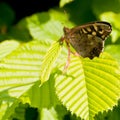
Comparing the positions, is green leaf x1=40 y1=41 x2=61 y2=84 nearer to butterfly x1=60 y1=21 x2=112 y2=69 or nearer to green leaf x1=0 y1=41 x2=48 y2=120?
butterfly x1=60 y1=21 x2=112 y2=69

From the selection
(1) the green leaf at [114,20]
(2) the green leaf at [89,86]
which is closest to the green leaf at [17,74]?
(2) the green leaf at [89,86]

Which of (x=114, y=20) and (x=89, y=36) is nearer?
(x=89, y=36)

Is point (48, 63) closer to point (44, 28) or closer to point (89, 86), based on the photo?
point (89, 86)

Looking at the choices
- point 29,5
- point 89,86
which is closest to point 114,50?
point 89,86

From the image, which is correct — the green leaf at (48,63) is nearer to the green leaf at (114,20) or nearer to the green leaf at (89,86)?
the green leaf at (89,86)

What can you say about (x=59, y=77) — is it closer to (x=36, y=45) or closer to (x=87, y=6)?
(x=36, y=45)

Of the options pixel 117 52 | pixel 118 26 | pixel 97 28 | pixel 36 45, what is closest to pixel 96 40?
pixel 97 28
